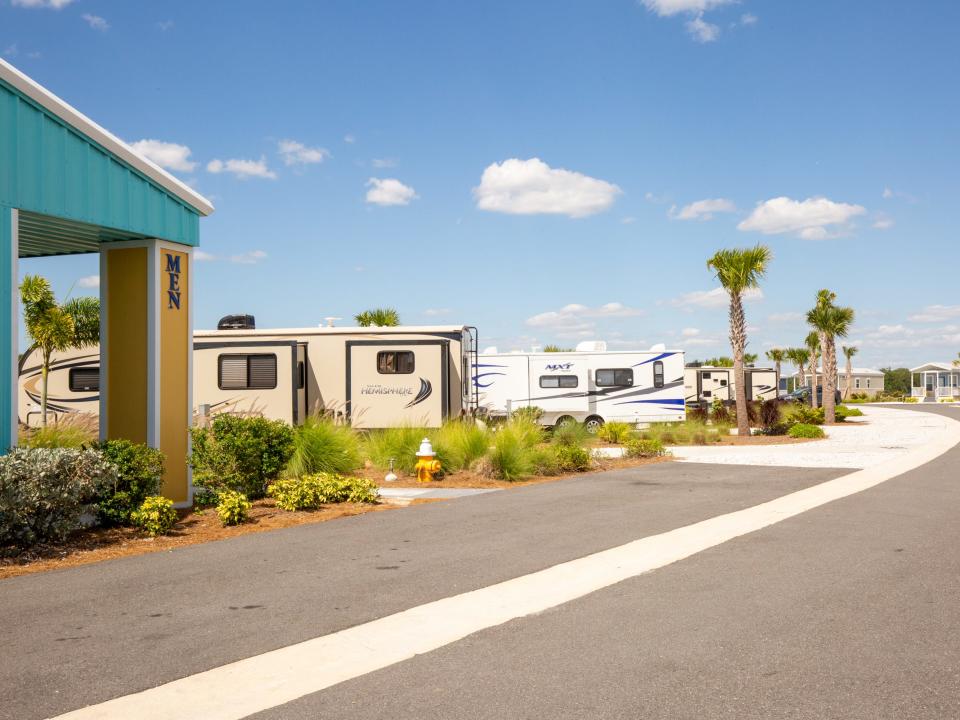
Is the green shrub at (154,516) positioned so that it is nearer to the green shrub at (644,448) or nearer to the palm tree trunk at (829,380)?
the green shrub at (644,448)

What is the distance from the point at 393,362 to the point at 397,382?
465mm

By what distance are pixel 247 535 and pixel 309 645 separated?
4059mm

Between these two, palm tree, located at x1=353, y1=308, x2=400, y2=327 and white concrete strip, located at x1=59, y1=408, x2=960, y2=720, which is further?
palm tree, located at x1=353, y1=308, x2=400, y2=327

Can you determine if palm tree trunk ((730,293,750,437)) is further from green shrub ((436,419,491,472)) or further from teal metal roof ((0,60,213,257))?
teal metal roof ((0,60,213,257))

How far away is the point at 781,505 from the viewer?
35.5 ft

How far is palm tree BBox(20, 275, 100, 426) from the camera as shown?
61.2ft

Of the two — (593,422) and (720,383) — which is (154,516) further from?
(720,383)

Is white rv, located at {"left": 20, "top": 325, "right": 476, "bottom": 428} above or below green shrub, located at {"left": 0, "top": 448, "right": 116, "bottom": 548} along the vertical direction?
above

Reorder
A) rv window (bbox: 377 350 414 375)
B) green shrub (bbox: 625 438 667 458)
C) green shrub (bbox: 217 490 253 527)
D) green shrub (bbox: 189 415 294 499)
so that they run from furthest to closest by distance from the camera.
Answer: rv window (bbox: 377 350 414 375)
green shrub (bbox: 625 438 667 458)
green shrub (bbox: 189 415 294 499)
green shrub (bbox: 217 490 253 527)

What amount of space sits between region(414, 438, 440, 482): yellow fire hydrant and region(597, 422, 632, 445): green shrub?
8.59m

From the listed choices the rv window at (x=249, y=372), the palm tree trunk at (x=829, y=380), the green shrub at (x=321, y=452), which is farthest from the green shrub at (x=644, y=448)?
the palm tree trunk at (x=829, y=380)

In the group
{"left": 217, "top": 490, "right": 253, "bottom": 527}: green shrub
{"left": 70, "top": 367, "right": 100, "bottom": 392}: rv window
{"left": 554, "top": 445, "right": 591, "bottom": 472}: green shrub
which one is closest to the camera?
{"left": 217, "top": 490, "right": 253, "bottom": 527}: green shrub

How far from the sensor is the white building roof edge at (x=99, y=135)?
847 cm

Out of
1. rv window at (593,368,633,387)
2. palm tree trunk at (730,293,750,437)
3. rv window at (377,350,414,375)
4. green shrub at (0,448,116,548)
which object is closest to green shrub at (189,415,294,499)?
green shrub at (0,448,116,548)
